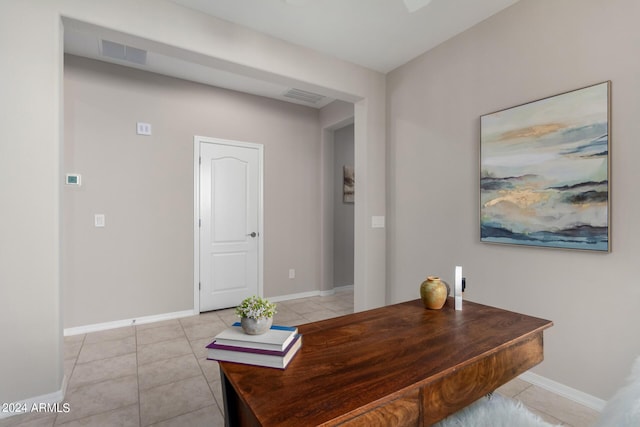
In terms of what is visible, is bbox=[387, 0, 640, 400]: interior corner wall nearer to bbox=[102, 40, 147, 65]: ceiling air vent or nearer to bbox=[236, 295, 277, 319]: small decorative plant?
bbox=[236, 295, 277, 319]: small decorative plant

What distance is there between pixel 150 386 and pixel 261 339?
168cm

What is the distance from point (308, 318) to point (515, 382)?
82.3 inches

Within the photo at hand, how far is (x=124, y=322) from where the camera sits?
3.40m

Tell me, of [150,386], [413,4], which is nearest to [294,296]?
[150,386]

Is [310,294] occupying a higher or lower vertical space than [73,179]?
lower

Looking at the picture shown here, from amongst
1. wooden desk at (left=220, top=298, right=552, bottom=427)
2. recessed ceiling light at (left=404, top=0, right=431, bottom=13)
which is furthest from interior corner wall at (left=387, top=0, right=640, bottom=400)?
recessed ceiling light at (left=404, top=0, right=431, bottom=13)

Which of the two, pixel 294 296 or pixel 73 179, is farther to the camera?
pixel 294 296

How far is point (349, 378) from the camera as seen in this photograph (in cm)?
100

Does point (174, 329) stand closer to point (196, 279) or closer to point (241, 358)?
point (196, 279)

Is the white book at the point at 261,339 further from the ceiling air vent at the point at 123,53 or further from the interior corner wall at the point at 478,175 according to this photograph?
the ceiling air vent at the point at 123,53

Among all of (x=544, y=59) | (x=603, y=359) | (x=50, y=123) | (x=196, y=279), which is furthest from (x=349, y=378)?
(x=196, y=279)

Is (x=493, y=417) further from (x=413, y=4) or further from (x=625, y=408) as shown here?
(x=413, y=4)

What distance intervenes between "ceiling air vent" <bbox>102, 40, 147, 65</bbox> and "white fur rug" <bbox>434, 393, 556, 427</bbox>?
3749 millimetres

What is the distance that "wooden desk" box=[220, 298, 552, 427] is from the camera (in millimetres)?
878
